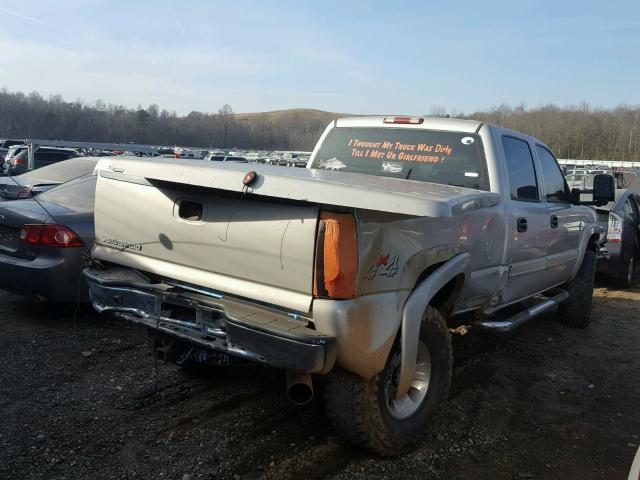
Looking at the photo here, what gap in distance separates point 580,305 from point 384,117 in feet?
11.3

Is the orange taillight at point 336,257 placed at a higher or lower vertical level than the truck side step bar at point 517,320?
higher

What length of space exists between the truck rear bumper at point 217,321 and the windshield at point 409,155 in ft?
6.95

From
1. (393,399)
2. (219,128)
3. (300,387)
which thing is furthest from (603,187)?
(219,128)

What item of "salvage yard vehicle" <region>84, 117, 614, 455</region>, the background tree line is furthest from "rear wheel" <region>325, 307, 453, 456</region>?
the background tree line

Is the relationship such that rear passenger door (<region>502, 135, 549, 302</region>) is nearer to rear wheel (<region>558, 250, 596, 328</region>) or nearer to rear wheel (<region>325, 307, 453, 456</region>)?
rear wheel (<region>325, 307, 453, 456</region>)

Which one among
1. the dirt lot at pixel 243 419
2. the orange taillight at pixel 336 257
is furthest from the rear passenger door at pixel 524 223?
the orange taillight at pixel 336 257

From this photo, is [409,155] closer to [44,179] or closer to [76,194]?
[76,194]

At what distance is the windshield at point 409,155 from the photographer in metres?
4.38

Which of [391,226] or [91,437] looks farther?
[91,437]

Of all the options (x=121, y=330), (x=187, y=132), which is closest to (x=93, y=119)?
(x=187, y=132)

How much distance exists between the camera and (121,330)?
529cm

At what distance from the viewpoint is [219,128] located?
405 feet

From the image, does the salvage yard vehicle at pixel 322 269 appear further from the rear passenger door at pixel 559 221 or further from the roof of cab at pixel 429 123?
the rear passenger door at pixel 559 221

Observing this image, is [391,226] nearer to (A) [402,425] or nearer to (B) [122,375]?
(A) [402,425]
